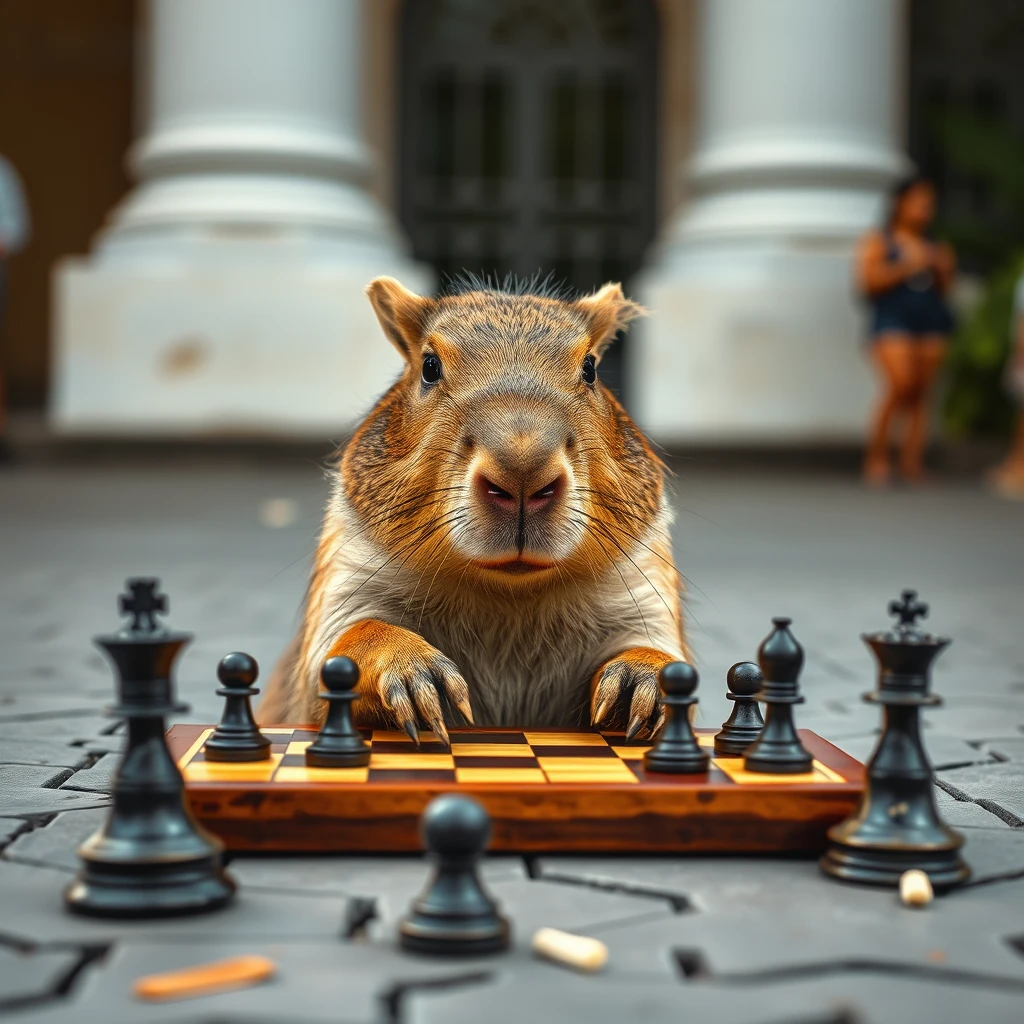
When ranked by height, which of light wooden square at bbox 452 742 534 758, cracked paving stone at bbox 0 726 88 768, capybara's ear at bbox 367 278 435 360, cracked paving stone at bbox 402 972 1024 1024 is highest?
capybara's ear at bbox 367 278 435 360

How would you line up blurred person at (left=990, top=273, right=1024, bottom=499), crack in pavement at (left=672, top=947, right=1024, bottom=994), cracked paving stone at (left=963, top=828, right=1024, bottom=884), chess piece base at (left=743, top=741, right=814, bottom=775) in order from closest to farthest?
crack in pavement at (left=672, top=947, right=1024, bottom=994) → cracked paving stone at (left=963, top=828, right=1024, bottom=884) → chess piece base at (left=743, top=741, right=814, bottom=775) → blurred person at (left=990, top=273, right=1024, bottom=499)

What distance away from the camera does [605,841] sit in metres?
2.58

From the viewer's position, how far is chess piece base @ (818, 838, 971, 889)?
95.6 inches

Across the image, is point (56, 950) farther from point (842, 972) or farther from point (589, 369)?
point (589, 369)

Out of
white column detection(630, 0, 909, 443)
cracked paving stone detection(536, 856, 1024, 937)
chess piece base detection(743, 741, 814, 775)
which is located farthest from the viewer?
white column detection(630, 0, 909, 443)

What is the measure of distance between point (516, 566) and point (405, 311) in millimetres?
902

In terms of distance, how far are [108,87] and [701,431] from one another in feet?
36.2

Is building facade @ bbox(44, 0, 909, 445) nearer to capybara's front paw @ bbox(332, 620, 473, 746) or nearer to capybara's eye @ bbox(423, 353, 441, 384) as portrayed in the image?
capybara's eye @ bbox(423, 353, 441, 384)

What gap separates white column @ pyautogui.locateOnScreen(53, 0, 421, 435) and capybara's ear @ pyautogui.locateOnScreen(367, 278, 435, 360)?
9.97 metres

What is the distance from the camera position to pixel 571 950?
2.05 metres

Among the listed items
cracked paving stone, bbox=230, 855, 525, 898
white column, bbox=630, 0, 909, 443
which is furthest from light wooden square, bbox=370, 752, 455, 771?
white column, bbox=630, 0, 909, 443

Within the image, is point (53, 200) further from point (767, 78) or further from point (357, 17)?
point (767, 78)

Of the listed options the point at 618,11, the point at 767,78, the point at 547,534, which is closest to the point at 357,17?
the point at 767,78

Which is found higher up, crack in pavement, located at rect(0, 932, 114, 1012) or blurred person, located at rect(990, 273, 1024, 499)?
blurred person, located at rect(990, 273, 1024, 499)
